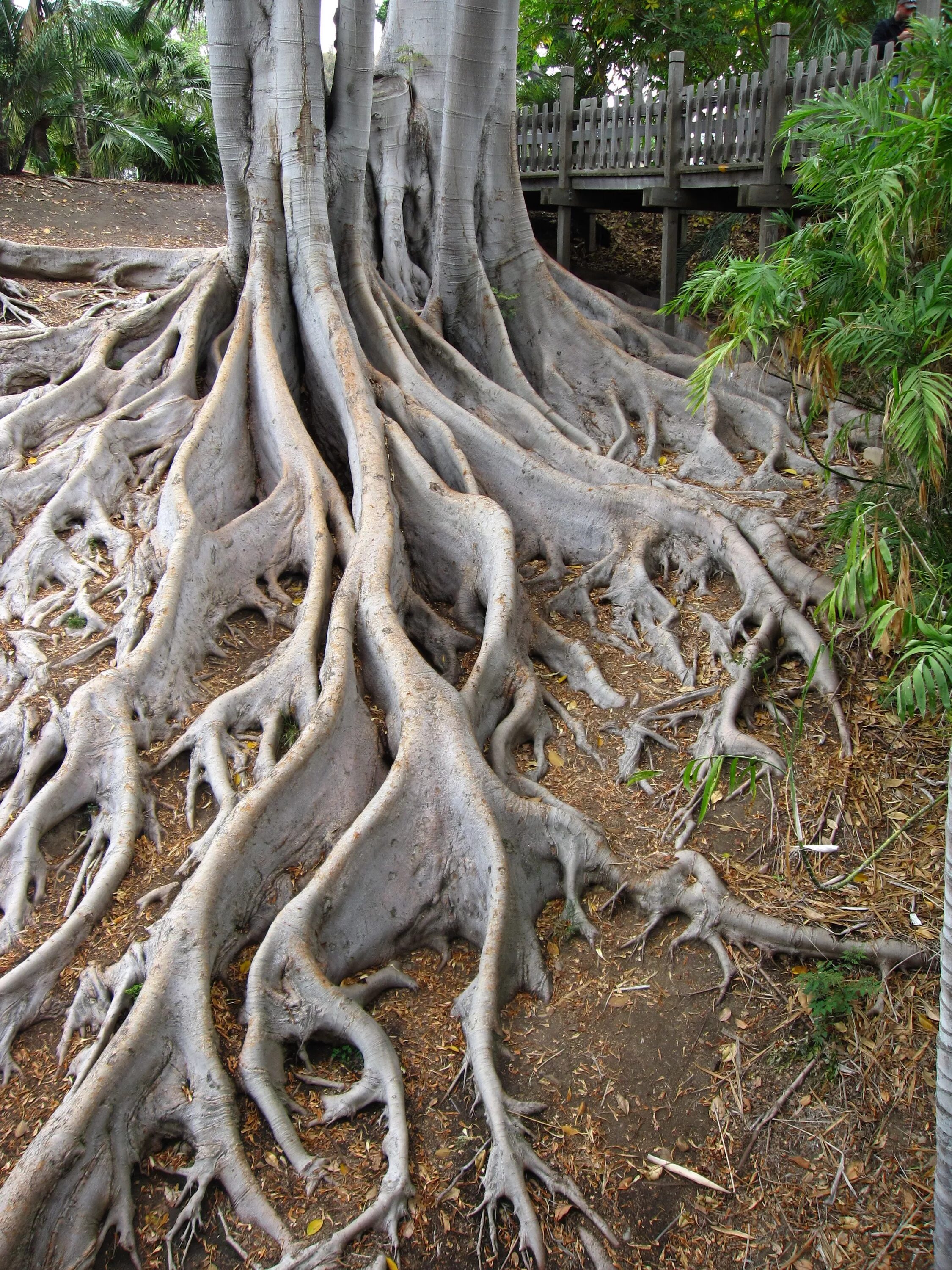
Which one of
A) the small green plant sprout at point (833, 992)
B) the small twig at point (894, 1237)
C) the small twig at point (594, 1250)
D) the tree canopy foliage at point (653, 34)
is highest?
the tree canopy foliage at point (653, 34)

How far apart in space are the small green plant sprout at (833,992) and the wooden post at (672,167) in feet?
24.9

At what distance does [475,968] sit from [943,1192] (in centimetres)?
189

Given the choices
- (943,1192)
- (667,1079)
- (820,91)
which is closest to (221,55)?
(820,91)

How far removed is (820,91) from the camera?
429cm

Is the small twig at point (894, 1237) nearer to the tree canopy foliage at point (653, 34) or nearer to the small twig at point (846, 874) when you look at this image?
the small twig at point (846, 874)

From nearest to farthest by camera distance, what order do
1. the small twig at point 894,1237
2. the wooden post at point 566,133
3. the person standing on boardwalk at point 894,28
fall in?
the small twig at point 894,1237 < the person standing on boardwalk at point 894,28 < the wooden post at point 566,133

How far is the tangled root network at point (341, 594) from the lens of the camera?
11.8 ft

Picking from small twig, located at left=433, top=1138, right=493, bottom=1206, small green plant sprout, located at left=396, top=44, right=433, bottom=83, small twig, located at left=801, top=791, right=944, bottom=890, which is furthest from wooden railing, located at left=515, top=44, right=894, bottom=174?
small twig, located at left=433, top=1138, right=493, bottom=1206

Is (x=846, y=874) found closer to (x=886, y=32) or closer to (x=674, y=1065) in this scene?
(x=674, y=1065)

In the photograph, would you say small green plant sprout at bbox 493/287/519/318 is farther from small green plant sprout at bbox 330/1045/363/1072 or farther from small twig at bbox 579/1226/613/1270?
small twig at bbox 579/1226/613/1270

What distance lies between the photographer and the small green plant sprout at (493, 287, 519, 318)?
8.29 meters

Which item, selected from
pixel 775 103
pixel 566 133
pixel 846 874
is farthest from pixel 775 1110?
pixel 566 133

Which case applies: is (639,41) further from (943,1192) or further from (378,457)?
(943,1192)

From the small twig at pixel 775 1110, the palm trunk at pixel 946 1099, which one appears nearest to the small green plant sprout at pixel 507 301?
the small twig at pixel 775 1110
